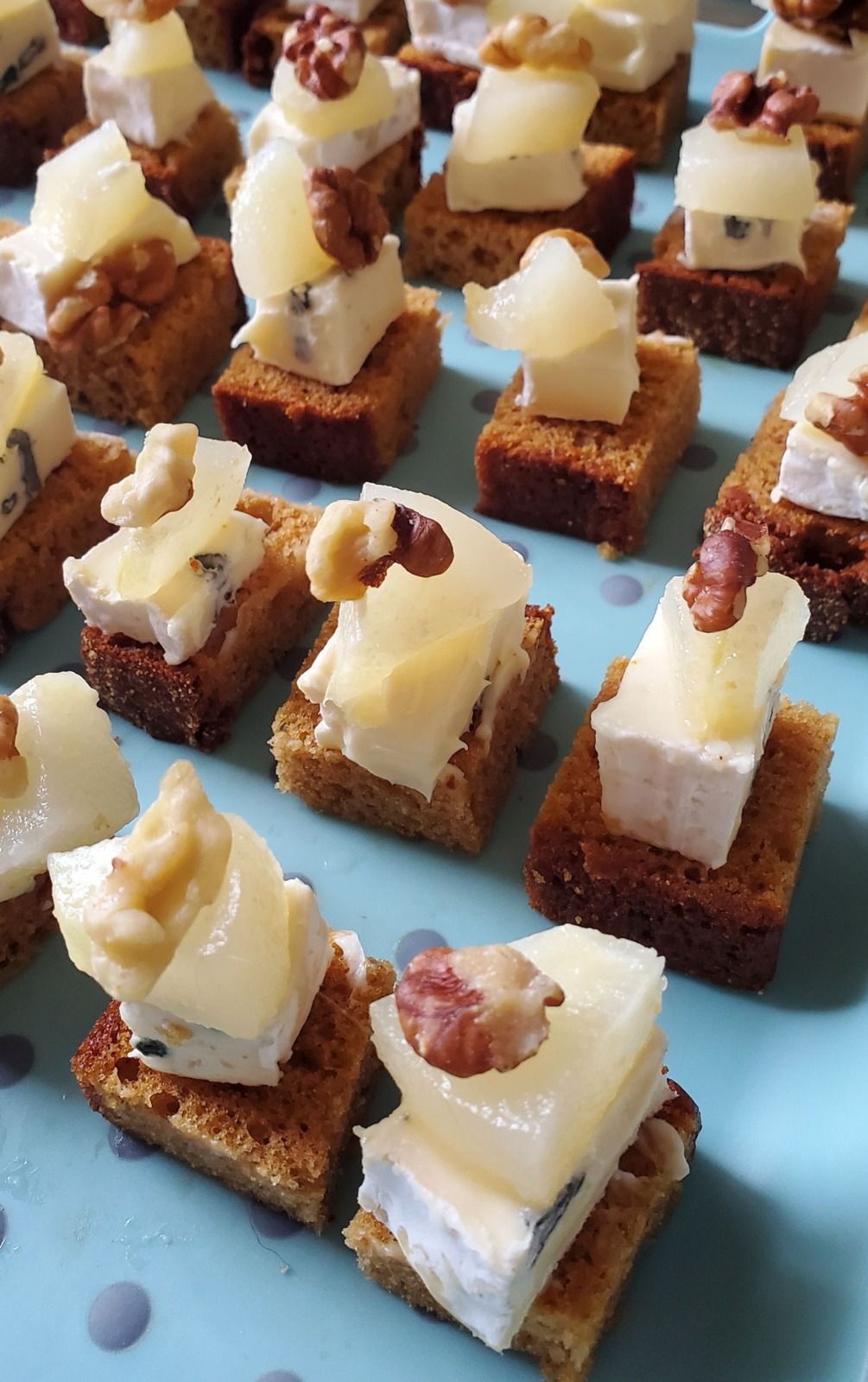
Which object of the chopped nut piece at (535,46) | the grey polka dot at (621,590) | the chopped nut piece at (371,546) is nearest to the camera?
the chopped nut piece at (371,546)

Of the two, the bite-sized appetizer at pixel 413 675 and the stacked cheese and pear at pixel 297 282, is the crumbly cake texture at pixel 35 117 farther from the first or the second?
the bite-sized appetizer at pixel 413 675

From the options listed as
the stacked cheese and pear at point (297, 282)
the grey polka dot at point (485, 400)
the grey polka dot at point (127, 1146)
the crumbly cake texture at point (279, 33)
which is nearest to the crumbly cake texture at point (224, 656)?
the stacked cheese and pear at point (297, 282)

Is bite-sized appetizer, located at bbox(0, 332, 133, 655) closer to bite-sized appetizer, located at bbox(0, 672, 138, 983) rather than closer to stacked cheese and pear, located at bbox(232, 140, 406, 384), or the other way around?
stacked cheese and pear, located at bbox(232, 140, 406, 384)

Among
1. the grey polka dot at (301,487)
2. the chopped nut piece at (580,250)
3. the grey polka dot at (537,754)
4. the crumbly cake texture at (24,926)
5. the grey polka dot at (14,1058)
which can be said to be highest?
the chopped nut piece at (580,250)

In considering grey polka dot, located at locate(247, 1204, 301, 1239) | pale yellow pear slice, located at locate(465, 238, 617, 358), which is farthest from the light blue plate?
pale yellow pear slice, located at locate(465, 238, 617, 358)

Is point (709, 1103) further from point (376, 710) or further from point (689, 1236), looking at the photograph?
point (376, 710)

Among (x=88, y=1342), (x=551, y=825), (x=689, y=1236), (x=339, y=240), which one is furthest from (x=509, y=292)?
(x=88, y=1342)
